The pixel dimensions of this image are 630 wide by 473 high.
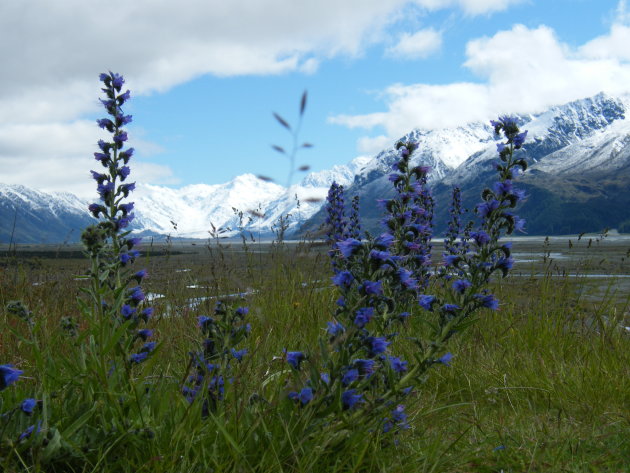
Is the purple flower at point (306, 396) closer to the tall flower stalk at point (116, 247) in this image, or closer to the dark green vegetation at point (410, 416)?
the dark green vegetation at point (410, 416)

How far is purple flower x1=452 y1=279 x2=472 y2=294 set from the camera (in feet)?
10.7

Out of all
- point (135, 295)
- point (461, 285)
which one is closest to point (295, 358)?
point (461, 285)

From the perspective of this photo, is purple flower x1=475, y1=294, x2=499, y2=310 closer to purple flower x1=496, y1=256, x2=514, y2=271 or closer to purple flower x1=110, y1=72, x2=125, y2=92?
purple flower x1=496, y1=256, x2=514, y2=271

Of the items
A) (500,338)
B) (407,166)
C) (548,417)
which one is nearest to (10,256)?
(407,166)

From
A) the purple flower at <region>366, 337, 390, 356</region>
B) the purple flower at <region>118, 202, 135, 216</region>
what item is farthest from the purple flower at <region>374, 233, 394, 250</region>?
the purple flower at <region>118, 202, 135, 216</region>

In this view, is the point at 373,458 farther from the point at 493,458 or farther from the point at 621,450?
the point at 621,450

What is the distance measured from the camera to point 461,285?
130 inches

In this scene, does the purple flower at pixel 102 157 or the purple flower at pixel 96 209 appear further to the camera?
the purple flower at pixel 102 157

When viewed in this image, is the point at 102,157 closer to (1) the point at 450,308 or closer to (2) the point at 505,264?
(1) the point at 450,308

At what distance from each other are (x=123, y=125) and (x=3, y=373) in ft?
10.7

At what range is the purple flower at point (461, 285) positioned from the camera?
3.26 metres

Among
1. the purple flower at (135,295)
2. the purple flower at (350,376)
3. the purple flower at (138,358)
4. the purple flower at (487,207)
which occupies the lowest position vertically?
the purple flower at (138,358)

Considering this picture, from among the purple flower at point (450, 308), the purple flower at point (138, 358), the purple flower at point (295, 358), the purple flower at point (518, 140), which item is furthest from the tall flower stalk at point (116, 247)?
the purple flower at point (518, 140)

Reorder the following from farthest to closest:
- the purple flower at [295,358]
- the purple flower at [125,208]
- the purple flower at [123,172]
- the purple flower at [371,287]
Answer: the purple flower at [123,172]
the purple flower at [125,208]
the purple flower at [295,358]
the purple flower at [371,287]
